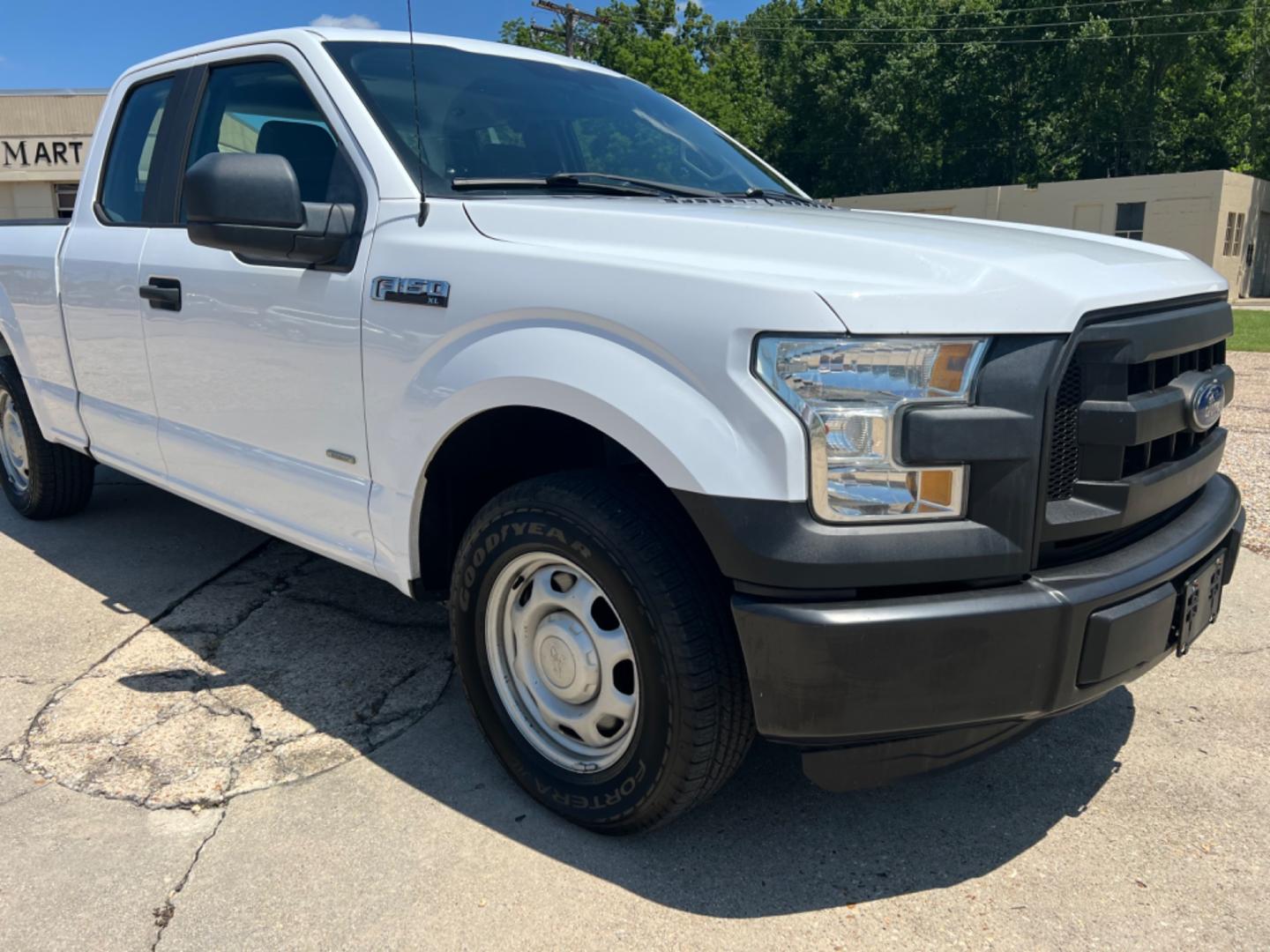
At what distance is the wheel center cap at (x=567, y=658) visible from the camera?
2484 mm

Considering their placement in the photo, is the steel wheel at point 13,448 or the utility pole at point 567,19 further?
the utility pole at point 567,19

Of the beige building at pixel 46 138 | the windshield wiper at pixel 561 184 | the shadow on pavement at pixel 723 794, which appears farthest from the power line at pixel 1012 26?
the windshield wiper at pixel 561 184

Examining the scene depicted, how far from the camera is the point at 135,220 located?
396cm

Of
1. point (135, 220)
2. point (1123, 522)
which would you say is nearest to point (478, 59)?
point (135, 220)

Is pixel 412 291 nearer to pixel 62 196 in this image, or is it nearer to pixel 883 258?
pixel 883 258

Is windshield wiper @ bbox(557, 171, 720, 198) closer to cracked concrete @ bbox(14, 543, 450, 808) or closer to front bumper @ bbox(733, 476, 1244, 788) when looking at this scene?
front bumper @ bbox(733, 476, 1244, 788)

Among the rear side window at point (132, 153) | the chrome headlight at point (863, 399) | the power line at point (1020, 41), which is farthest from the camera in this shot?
the power line at point (1020, 41)

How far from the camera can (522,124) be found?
3.21 meters

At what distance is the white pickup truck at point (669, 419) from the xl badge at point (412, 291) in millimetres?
12

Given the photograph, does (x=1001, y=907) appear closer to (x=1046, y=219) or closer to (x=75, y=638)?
(x=75, y=638)

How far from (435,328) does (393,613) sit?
172 centimetres

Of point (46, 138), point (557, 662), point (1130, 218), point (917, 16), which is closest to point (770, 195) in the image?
point (557, 662)

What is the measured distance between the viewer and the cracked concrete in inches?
113

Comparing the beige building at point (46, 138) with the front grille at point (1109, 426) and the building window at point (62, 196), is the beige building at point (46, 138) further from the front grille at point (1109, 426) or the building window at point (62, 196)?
the front grille at point (1109, 426)
